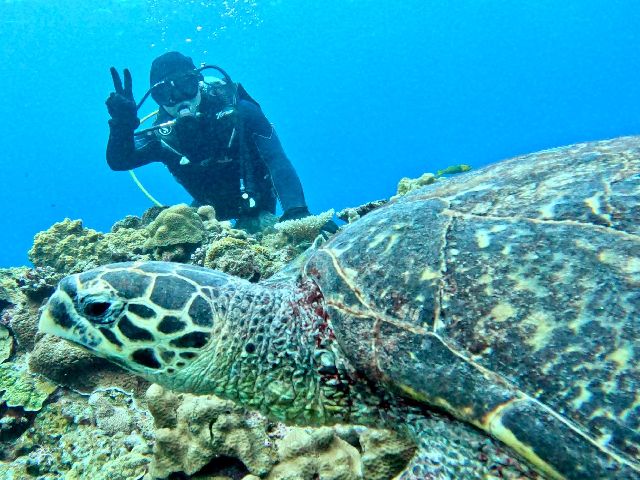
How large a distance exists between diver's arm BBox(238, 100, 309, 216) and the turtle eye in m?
4.73

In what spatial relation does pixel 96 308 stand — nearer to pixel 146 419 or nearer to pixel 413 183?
pixel 146 419

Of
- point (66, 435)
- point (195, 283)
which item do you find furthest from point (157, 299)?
point (66, 435)

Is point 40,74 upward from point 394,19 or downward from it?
downward

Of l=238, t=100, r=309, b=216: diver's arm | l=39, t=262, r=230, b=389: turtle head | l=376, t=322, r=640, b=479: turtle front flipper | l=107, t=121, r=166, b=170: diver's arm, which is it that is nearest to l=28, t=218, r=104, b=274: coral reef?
l=107, t=121, r=166, b=170: diver's arm

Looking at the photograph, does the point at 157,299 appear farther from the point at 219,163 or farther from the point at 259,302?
the point at 219,163

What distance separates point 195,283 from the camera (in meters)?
1.77

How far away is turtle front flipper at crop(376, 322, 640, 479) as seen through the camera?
1026mm

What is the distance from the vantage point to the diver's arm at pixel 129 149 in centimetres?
705

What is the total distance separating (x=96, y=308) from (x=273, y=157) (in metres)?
5.47

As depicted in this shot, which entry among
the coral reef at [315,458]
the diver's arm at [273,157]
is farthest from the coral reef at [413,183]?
the coral reef at [315,458]

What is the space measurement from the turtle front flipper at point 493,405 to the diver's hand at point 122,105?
6.89 m

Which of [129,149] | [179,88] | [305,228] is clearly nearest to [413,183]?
[305,228]

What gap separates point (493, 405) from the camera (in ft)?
3.72

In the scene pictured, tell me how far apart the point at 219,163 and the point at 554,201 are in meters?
6.43
